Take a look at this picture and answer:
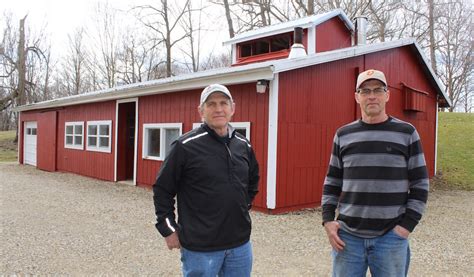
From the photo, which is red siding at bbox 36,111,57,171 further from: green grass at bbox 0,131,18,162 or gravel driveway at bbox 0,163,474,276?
gravel driveway at bbox 0,163,474,276

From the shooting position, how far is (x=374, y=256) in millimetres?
2240

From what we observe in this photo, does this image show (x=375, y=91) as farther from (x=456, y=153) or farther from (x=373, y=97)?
(x=456, y=153)

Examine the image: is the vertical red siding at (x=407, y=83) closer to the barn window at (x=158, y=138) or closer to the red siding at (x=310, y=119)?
the red siding at (x=310, y=119)

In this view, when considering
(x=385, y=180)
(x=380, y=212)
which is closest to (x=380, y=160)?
(x=385, y=180)

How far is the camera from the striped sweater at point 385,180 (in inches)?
86.8

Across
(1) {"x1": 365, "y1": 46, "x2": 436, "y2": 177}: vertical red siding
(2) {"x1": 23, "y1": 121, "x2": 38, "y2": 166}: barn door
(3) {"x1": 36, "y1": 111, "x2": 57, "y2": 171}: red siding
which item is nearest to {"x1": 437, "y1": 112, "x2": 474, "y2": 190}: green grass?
(1) {"x1": 365, "y1": 46, "x2": 436, "y2": 177}: vertical red siding

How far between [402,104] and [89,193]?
8220 millimetres

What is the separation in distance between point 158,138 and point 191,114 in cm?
159

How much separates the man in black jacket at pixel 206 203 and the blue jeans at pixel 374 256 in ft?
1.83

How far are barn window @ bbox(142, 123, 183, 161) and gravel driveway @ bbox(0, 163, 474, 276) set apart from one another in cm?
139

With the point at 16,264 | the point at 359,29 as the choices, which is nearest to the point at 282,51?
the point at 359,29

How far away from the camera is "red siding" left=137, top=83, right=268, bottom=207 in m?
7.27

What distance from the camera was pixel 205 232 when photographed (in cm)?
219

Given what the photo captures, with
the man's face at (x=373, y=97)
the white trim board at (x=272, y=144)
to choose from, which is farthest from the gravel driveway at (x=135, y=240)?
the man's face at (x=373, y=97)
